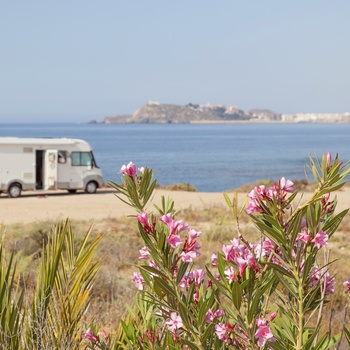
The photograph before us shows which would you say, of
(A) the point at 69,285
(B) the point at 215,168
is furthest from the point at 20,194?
(B) the point at 215,168

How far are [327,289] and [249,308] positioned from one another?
0.44 m

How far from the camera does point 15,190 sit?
24172 mm

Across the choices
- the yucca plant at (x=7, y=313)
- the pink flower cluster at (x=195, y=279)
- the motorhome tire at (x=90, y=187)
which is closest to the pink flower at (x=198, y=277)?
the pink flower cluster at (x=195, y=279)

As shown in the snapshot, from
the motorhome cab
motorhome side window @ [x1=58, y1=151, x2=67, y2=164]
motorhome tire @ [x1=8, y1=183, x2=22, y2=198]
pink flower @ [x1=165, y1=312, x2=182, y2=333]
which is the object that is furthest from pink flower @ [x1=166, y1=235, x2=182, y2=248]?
motorhome side window @ [x1=58, y1=151, x2=67, y2=164]

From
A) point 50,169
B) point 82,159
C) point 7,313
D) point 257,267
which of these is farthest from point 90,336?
point 82,159

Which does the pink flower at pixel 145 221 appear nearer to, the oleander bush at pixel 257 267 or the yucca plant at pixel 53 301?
the oleander bush at pixel 257 267

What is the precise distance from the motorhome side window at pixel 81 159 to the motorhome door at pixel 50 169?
79 centimetres

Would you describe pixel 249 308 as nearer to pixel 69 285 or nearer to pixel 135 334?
pixel 135 334

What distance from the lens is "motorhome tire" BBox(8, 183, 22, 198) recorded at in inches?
948

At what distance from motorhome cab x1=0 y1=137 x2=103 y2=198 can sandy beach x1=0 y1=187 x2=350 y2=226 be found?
1.36 ft

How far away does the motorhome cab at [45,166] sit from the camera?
78.9ft

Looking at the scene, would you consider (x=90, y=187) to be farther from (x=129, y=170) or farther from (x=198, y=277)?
(x=129, y=170)

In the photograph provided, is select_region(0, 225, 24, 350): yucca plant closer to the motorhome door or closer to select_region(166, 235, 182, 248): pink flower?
select_region(166, 235, 182, 248): pink flower

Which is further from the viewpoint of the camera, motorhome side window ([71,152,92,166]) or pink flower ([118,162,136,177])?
motorhome side window ([71,152,92,166])
